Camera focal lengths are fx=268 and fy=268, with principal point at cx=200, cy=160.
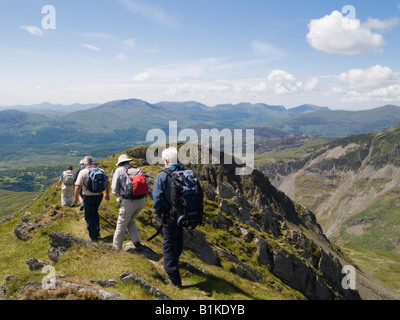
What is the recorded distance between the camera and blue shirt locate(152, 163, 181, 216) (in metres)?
13.0

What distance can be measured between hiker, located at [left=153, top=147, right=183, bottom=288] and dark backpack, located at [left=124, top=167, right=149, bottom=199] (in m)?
2.38

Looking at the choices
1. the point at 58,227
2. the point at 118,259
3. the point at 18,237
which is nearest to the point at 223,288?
the point at 118,259

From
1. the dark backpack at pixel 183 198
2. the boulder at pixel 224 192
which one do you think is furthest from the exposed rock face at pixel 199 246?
the boulder at pixel 224 192

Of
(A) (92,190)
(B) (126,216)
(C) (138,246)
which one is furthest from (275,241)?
(A) (92,190)

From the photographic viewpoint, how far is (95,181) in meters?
16.9

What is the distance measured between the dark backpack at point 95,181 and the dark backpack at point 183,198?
249 inches

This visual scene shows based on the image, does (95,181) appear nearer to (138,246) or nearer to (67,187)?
(138,246)

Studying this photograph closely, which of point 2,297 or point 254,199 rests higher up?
point 2,297

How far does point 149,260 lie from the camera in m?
16.6

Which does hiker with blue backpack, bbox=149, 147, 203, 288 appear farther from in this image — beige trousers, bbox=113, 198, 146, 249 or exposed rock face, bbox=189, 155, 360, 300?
exposed rock face, bbox=189, 155, 360, 300

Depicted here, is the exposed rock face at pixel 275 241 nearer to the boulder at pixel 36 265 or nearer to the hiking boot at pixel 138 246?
the hiking boot at pixel 138 246
